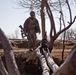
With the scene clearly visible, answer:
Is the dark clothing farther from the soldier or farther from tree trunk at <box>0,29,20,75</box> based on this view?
tree trunk at <box>0,29,20,75</box>

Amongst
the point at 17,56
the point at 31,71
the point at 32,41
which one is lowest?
the point at 31,71

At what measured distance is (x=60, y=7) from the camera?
12961mm

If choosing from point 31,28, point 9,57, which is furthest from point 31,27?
point 9,57

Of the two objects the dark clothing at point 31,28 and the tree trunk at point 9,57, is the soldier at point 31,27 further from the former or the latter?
the tree trunk at point 9,57

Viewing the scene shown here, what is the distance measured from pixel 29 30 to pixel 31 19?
0.53 meters

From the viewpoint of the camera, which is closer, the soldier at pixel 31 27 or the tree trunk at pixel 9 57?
the tree trunk at pixel 9 57

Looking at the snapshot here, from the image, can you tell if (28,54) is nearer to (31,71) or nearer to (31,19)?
(31,71)

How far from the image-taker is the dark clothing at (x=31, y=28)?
10.6 metres

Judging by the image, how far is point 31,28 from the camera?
35.5 feet

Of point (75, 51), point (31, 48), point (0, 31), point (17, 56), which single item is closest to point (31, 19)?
point (31, 48)

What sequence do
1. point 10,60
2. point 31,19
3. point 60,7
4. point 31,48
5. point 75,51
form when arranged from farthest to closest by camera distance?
point 60,7 → point 31,48 → point 31,19 → point 10,60 → point 75,51

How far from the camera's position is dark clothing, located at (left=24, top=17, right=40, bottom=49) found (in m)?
10.6

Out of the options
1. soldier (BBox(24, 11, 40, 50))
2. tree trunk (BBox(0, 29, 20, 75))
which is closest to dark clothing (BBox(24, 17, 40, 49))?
soldier (BBox(24, 11, 40, 50))

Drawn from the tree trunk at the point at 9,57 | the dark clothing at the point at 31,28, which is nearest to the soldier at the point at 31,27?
the dark clothing at the point at 31,28
